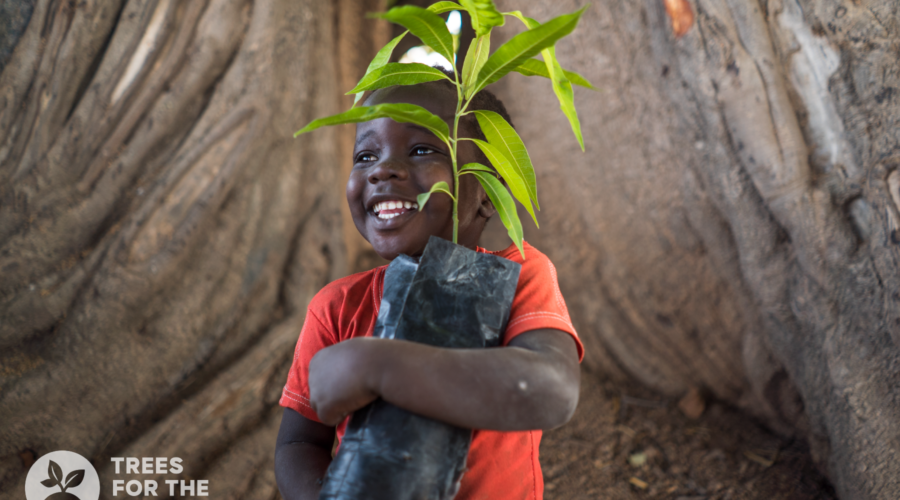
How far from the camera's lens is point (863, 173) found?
1.57 meters

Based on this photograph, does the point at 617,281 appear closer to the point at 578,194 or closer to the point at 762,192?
the point at 578,194

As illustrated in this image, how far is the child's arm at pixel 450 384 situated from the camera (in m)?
0.76

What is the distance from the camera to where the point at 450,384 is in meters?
0.76

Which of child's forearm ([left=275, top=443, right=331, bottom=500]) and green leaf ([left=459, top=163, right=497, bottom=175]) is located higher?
green leaf ([left=459, top=163, right=497, bottom=175])

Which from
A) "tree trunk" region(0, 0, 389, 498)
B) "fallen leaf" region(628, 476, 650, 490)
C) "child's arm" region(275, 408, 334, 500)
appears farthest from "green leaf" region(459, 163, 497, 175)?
"fallen leaf" region(628, 476, 650, 490)

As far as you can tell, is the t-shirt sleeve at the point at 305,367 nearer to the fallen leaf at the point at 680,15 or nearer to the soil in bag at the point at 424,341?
the soil in bag at the point at 424,341

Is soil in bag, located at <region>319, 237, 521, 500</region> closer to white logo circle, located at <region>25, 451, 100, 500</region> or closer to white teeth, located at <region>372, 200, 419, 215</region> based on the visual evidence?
white teeth, located at <region>372, 200, 419, 215</region>

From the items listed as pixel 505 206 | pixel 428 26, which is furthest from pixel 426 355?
pixel 428 26

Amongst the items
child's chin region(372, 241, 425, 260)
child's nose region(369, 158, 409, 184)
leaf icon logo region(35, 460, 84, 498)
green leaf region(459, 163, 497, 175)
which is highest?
child's nose region(369, 158, 409, 184)

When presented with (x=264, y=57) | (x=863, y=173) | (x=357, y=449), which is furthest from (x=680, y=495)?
(x=264, y=57)

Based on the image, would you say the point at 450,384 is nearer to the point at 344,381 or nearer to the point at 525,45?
the point at 344,381

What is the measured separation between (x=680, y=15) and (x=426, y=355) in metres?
1.69

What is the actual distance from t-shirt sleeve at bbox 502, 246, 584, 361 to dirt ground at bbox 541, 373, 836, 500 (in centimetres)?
134

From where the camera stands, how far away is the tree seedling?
A: 855 mm
